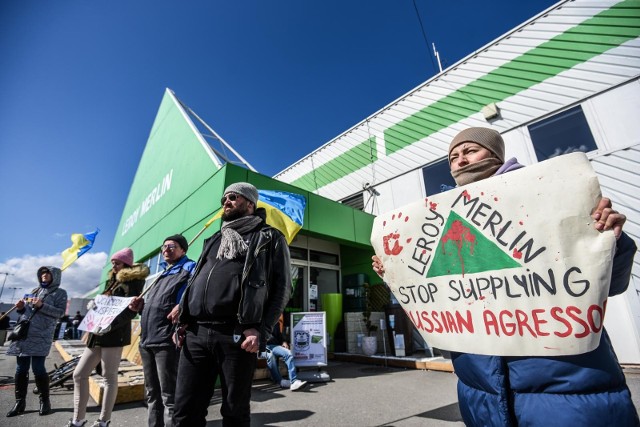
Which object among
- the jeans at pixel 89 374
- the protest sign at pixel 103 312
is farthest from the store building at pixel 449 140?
the jeans at pixel 89 374

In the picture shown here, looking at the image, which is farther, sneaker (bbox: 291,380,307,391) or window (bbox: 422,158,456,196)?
window (bbox: 422,158,456,196)

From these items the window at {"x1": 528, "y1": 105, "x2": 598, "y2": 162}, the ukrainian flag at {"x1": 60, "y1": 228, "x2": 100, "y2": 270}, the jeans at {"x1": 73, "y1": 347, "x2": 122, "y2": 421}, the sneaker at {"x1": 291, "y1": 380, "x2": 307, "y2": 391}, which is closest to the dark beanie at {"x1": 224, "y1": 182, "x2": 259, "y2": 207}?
the jeans at {"x1": 73, "y1": 347, "x2": 122, "y2": 421}

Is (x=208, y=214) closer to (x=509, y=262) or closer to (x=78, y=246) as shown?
(x=509, y=262)

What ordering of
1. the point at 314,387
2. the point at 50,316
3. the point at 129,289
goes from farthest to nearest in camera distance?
the point at 314,387
the point at 50,316
the point at 129,289

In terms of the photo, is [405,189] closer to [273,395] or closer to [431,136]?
[431,136]

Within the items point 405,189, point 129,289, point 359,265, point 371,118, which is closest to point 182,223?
point 129,289

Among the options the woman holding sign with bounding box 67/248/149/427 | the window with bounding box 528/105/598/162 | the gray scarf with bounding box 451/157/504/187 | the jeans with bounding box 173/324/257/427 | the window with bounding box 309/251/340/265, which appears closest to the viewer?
the gray scarf with bounding box 451/157/504/187

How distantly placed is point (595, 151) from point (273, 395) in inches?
319

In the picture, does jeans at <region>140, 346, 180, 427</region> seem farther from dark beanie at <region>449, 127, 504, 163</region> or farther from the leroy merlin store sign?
the leroy merlin store sign

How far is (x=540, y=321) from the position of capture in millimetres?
1051

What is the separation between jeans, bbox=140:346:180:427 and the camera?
243 centimetres

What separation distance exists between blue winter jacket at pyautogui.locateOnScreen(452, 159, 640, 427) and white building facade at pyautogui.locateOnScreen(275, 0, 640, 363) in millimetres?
6737

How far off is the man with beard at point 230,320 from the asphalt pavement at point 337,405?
207 centimetres

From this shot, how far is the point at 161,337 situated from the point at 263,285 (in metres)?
1.41
